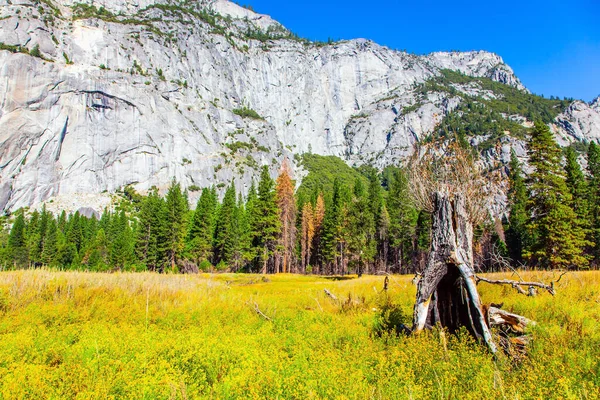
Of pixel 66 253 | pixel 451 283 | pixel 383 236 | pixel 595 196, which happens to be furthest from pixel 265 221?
pixel 66 253

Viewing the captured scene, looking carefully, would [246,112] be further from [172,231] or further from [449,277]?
[449,277]

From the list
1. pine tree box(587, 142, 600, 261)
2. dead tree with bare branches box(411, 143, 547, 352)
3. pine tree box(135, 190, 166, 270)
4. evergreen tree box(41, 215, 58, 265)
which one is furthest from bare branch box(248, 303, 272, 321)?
evergreen tree box(41, 215, 58, 265)

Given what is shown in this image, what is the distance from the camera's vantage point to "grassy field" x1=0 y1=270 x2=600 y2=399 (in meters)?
3.86

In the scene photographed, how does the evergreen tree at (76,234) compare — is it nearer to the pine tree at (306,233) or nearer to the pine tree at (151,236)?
the pine tree at (151,236)

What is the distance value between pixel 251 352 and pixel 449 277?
4.17m

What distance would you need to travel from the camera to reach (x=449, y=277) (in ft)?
20.7

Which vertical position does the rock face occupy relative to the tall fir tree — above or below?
above

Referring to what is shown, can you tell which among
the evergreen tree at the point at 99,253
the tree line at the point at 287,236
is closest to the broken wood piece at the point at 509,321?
the tree line at the point at 287,236

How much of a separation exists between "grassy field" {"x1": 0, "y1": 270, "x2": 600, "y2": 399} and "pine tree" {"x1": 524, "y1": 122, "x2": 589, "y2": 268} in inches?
836

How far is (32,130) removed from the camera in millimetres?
104312

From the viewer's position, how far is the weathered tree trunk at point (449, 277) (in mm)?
5789

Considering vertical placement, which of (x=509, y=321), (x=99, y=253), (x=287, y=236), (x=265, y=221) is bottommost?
(x=99, y=253)

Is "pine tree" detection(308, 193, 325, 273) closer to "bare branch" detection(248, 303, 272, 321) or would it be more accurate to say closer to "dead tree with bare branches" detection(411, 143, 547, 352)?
"bare branch" detection(248, 303, 272, 321)

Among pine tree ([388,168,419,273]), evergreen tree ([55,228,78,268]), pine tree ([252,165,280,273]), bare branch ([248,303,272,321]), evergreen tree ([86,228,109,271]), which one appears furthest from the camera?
evergreen tree ([55,228,78,268])
